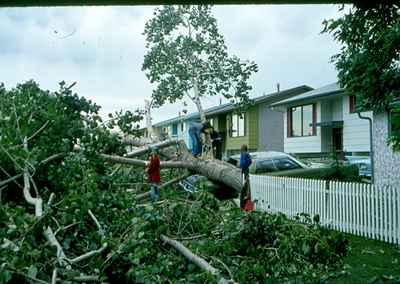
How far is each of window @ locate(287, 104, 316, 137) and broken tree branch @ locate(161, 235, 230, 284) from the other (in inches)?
549

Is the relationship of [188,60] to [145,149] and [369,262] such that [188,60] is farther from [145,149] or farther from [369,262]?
[369,262]

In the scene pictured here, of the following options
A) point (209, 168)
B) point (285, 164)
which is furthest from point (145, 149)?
point (285, 164)

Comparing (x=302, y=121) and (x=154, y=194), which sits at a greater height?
(x=302, y=121)

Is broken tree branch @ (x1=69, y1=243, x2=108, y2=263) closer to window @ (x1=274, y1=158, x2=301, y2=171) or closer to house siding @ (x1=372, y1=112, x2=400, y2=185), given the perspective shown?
house siding @ (x1=372, y1=112, x2=400, y2=185)

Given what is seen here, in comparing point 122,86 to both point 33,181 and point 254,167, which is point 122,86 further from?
point 254,167

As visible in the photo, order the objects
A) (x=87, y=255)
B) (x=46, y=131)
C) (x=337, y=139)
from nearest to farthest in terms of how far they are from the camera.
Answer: (x=87, y=255) < (x=46, y=131) < (x=337, y=139)

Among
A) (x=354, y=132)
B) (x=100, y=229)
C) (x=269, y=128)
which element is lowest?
(x=100, y=229)

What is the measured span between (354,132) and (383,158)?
15.9 ft

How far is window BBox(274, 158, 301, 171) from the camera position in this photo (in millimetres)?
10203

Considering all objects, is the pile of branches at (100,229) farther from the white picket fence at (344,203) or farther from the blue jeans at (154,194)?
the white picket fence at (344,203)

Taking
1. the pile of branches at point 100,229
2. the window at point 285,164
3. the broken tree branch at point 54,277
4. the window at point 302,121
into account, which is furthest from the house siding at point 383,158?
the broken tree branch at point 54,277

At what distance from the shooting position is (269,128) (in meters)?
19.4

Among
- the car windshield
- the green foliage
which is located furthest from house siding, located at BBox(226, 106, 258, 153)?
the green foliage

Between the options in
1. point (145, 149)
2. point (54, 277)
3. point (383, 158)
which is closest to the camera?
point (54, 277)
